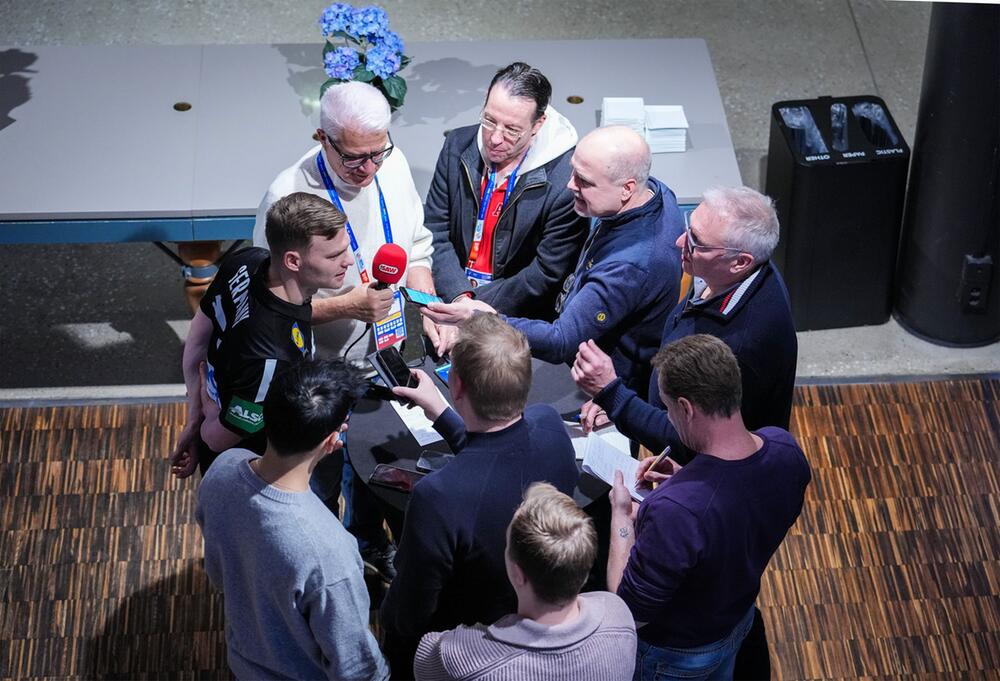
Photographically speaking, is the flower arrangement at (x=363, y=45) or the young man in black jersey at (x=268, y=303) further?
the flower arrangement at (x=363, y=45)

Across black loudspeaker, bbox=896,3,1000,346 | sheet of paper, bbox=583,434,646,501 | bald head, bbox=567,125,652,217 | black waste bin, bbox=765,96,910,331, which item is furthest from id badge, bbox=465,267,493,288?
black loudspeaker, bbox=896,3,1000,346

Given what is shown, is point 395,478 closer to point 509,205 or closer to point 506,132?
point 509,205

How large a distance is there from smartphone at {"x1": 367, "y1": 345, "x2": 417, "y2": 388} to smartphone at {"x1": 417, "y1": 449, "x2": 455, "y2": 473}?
0.22 m

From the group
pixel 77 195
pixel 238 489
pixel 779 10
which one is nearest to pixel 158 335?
pixel 77 195

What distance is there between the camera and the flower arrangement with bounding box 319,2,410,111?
15.2ft

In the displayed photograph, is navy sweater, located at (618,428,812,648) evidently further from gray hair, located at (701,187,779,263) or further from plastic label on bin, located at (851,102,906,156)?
plastic label on bin, located at (851,102,906,156)

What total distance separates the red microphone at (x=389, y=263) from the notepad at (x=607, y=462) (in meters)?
0.72

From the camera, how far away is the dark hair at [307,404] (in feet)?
8.65

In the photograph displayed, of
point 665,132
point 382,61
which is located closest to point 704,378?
point 665,132

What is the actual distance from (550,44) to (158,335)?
2151 mm

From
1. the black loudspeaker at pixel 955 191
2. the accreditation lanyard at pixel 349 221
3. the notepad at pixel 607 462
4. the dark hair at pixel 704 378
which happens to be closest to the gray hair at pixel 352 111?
the accreditation lanyard at pixel 349 221

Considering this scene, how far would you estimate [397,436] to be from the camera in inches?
144

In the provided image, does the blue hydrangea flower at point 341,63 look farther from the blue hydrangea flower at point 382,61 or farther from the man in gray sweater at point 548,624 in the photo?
the man in gray sweater at point 548,624

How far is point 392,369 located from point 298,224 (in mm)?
534
